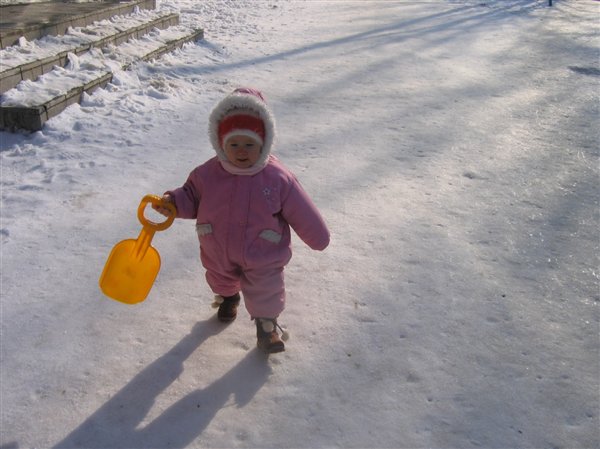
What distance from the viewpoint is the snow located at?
75.7 inches

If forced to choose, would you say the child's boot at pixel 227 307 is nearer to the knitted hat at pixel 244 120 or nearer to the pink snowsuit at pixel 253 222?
the pink snowsuit at pixel 253 222

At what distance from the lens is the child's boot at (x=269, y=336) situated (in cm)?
218

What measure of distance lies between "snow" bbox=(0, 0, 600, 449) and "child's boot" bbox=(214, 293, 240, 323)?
46 millimetres

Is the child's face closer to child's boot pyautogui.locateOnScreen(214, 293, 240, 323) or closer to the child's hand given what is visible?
the child's hand

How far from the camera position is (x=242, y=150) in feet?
6.51

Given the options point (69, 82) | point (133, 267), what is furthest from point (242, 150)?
point (69, 82)

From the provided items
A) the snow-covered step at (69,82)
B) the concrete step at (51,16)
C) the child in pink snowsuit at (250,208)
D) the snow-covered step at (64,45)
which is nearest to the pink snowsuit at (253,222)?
the child in pink snowsuit at (250,208)

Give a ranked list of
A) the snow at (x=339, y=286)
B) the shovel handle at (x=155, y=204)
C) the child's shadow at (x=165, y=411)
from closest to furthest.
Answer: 1. the child's shadow at (x=165, y=411)
2. the snow at (x=339, y=286)
3. the shovel handle at (x=155, y=204)

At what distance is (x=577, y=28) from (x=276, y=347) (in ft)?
28.4

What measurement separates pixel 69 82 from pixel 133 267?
297cm

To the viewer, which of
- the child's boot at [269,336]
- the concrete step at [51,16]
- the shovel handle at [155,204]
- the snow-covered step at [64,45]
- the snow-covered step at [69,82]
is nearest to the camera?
the shovel handle at [155,204]

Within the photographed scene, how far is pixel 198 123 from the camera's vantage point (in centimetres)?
445

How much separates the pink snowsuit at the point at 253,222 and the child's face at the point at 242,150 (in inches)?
2.9

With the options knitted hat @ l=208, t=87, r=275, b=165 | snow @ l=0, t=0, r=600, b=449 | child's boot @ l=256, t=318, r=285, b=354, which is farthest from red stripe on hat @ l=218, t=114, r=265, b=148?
snow @ l=0, t=0, r=600, b=449
